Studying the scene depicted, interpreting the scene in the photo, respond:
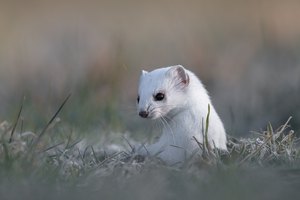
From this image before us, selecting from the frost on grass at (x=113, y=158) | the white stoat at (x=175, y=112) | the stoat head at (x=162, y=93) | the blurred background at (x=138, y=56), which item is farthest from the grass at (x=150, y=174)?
the blurred background at (x=138, y=56)

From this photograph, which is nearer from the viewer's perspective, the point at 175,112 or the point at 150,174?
the point at 150,174

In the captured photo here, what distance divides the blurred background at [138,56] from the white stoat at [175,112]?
601 millimetres

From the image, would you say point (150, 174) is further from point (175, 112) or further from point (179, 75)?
point (179, 75)

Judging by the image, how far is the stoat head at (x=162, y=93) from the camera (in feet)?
19.3

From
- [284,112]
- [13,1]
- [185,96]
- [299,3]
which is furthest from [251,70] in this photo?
[13,1]

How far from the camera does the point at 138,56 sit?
12391 mm

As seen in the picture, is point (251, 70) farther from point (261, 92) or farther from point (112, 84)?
point (112, 84)

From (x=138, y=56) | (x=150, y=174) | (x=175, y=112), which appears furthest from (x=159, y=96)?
(x=138, y=56)

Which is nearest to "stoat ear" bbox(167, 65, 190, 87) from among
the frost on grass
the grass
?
the grass

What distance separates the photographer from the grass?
4.66 metres

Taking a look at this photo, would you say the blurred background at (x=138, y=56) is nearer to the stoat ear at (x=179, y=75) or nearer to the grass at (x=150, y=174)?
the stoat ear at (x=179, y=75)

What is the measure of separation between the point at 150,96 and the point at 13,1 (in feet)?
33.2

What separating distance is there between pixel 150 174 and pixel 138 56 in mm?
7390

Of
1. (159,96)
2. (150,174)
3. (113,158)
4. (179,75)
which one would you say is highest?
(179,75)
